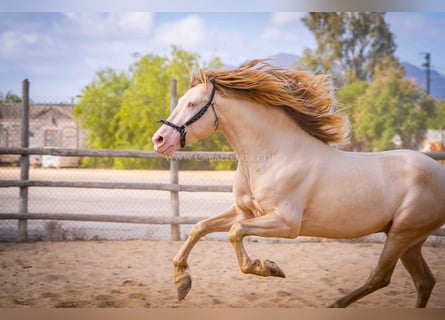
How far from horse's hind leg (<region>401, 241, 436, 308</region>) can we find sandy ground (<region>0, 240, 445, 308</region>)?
0.36 m

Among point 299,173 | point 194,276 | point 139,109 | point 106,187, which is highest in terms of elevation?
point 139,109

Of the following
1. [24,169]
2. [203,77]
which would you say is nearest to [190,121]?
[203,77]

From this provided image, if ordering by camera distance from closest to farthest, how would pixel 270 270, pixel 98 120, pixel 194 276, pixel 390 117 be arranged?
pixel 270 270 < pixel 194 276 < pixel 98 120 < pixel 390 117

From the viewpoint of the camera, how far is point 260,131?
3.27 m

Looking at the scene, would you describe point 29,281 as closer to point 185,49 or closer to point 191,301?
point 191,301

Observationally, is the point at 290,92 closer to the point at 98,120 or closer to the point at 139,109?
the point at 139,109

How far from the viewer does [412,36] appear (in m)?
13.5

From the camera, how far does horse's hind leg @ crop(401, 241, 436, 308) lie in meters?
3.41

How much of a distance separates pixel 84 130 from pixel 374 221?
11.4 metres

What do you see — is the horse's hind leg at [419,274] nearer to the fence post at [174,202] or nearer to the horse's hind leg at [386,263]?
the horse's hind leg at [386,263]

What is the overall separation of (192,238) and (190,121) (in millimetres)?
693

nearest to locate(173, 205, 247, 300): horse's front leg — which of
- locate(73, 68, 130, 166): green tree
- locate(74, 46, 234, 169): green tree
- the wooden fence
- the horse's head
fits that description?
the horse's head

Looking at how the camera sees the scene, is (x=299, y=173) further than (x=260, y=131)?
No

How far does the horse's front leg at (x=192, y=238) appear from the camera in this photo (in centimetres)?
312
